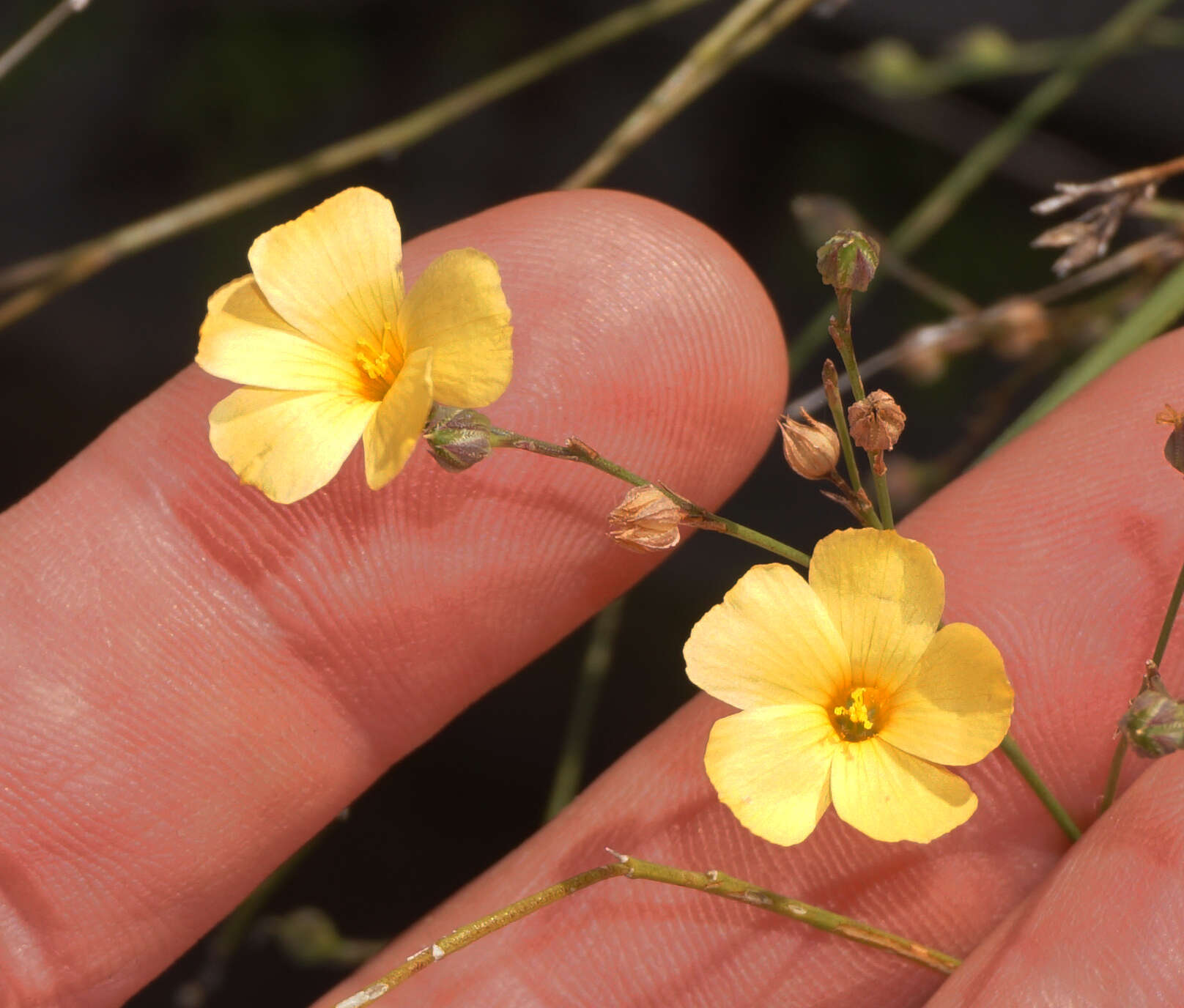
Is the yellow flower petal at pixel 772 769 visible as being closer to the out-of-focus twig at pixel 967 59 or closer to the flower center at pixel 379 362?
the flower center at pixel 379 362

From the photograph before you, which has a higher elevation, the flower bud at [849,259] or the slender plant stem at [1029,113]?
the slender plant stem at [1029,113]

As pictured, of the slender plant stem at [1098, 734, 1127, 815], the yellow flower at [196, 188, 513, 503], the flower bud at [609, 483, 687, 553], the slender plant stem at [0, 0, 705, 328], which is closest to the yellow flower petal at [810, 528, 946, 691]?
the flower bud at [609, 483, 687, 553]

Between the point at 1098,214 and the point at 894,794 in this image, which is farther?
the point at 1098,214

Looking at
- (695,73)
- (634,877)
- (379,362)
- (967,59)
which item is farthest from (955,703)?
(967,59)

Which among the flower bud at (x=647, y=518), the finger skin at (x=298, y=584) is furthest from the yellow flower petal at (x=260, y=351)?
the flower bud at (x=647, y=518)

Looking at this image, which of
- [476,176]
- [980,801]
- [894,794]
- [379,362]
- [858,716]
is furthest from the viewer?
[476,176]

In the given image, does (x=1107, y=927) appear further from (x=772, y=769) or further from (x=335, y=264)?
(x=335, y=264)

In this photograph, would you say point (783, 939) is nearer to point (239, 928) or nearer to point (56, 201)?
point (239, 928)

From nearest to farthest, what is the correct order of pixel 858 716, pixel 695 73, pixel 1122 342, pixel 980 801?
1. pixel 858 716
2. pixel 980 801
3. pixel 1122 342
4. pixel 695 73
